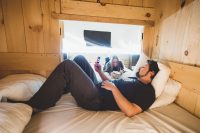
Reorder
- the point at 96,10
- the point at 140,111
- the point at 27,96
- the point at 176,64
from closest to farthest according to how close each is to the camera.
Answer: the point at 140,111
the point at 27,96
the point at 176,64
the point at 96,10

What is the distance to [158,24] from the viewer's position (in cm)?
180

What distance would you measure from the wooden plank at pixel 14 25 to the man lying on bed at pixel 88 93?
76cm

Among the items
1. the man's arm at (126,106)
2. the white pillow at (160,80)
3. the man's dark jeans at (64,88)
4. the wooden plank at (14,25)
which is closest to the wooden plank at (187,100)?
the white pillow at (160,80)

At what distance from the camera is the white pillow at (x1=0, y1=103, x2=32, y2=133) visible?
717 millimetres

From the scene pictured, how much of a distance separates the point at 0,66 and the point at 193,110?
1963mm

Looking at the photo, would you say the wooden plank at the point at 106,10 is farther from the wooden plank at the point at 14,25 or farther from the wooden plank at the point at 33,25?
the wooden plank at the point at 14,25

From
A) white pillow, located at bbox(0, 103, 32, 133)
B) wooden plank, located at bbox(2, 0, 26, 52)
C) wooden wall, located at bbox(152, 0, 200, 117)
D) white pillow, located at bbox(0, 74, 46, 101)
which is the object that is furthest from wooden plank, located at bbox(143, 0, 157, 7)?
white pillow, located at bbox(0, 103, 32, 133)

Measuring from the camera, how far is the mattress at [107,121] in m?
0.91

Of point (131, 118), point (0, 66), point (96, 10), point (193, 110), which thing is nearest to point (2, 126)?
point (131, 118)

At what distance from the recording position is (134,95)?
1181mm

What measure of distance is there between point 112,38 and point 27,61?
4.61ft

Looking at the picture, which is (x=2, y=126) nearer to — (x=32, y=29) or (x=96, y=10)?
(x=32, y=29)

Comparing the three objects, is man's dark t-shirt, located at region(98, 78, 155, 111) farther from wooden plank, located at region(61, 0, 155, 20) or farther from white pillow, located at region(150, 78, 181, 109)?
wooden plank, located at region(61, 0, 155, 20)

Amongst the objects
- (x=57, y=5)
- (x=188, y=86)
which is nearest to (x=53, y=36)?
(x=57, y=5)
